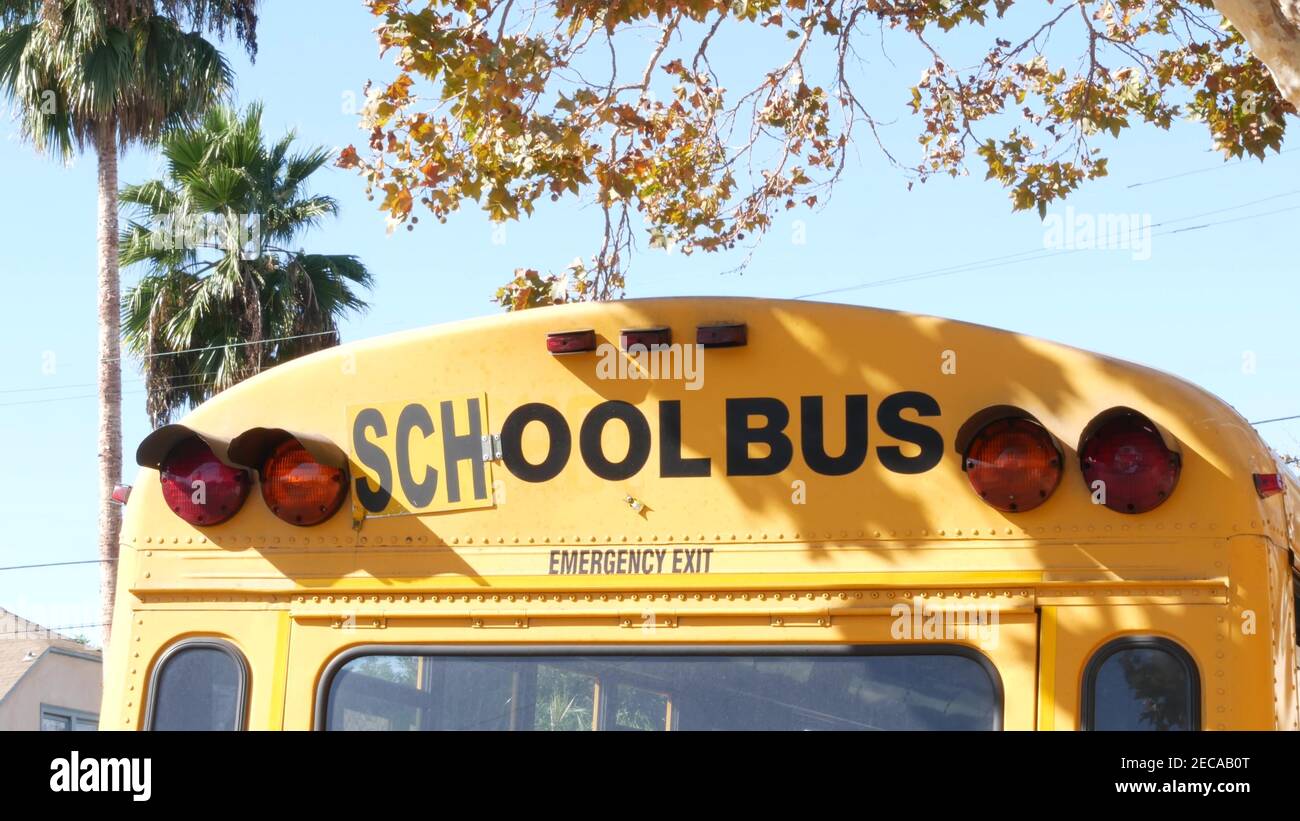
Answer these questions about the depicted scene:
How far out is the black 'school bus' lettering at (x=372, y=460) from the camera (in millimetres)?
3533

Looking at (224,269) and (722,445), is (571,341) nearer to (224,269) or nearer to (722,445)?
(722,445)

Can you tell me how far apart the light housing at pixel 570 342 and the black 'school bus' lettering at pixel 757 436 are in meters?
0.37

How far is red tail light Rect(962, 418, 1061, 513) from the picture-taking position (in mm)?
3221

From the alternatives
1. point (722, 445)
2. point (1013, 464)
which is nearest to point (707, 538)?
point (722, 445)

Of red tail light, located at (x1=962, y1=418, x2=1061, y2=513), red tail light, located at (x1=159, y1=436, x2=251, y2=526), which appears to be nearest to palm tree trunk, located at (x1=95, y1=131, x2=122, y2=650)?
red tail light, located at (x1=159, y1=436, x2=251, y2=526)

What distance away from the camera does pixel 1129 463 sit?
10.4ft

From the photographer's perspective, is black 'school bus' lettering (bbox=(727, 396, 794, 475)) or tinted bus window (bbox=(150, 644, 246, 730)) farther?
tinted bus window (bbox=(150, 644, 246, 730))

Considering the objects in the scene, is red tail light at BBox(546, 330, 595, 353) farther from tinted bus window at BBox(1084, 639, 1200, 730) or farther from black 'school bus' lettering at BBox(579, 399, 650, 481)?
tinted bus window at BBox(1084, 639, 1200, 730)

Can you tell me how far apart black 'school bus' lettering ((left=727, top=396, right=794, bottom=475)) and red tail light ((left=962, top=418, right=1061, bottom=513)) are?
416 millimetres

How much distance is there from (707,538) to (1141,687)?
0.98m

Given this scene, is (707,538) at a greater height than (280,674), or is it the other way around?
(707,538)

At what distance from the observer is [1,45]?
18.7 m
